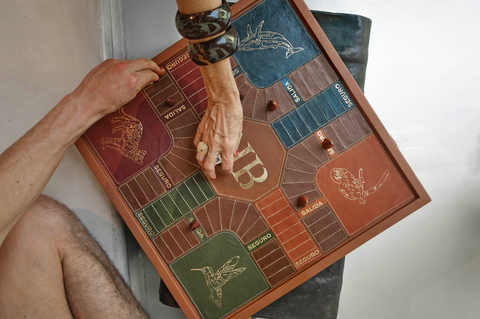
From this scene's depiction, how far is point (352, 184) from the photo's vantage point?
149cm

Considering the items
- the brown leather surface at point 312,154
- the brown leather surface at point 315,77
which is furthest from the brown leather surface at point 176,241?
the brown leather surface at point 315,77

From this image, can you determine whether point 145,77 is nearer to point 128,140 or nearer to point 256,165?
point 128,140

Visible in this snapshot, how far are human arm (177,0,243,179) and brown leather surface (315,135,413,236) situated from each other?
1.59 feet

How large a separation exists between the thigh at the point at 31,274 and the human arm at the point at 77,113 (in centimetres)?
30

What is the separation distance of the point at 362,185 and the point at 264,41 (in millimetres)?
890

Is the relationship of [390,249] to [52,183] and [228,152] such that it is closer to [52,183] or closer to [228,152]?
[228,152]

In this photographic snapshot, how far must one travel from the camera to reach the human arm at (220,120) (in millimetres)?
1243

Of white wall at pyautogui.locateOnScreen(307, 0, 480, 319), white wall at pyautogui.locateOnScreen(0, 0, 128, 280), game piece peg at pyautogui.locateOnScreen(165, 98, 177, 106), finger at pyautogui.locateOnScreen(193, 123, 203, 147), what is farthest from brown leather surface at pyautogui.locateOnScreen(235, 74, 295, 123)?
white wall at pyautogui.locateOnScreen(0, 0, 128, 280)

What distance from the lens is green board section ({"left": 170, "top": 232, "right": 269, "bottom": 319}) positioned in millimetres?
1516

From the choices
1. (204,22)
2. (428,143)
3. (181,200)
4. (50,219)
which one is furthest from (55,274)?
(428,143)

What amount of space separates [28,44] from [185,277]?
1.63m

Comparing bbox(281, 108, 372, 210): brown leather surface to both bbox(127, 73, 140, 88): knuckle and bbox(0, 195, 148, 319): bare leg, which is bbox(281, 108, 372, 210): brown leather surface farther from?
bbox(0, 195, 148, 319): bare leg

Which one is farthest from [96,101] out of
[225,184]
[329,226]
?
[329,226]

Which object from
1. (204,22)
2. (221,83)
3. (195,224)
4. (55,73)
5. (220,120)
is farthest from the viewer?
(55,73)
